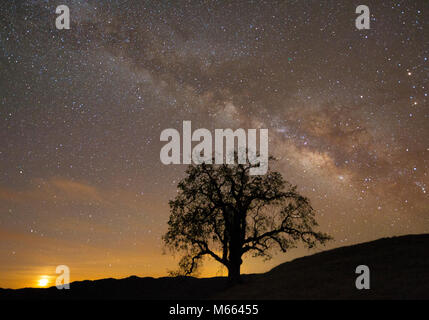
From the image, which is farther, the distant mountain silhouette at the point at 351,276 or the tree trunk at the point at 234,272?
the tree trunk at the point at 234,272

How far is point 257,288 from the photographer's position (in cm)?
2638

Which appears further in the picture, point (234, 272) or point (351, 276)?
point (234, 272)

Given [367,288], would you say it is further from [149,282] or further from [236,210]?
[149,282]

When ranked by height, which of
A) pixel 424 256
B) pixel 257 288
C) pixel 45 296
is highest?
pixel 424 256

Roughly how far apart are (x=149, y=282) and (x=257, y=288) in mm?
48804

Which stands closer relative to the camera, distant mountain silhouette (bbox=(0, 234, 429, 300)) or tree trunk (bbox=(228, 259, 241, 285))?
distant mountain silhouette (bbox=(0, 234, 429, 300))

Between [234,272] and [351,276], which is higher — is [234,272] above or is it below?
below
